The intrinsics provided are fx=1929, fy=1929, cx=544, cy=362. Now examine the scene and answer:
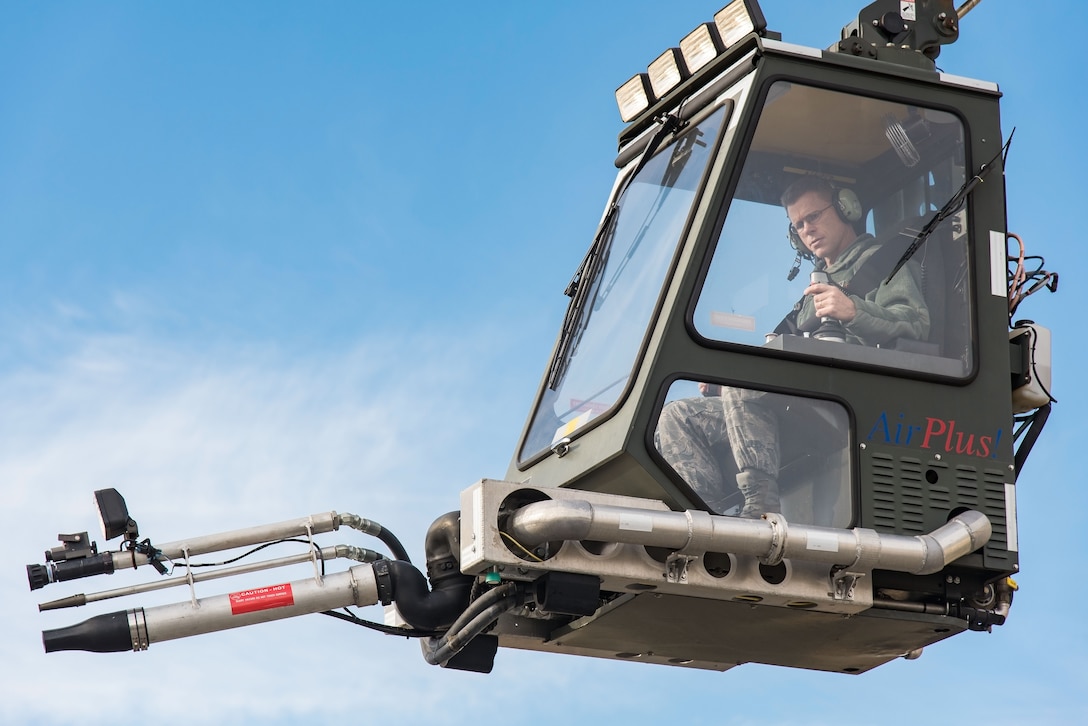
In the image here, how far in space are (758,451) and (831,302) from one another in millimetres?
826

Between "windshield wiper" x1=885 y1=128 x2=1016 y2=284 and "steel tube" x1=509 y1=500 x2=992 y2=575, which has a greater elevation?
"windshield wiper" x1=885 y1=128 x2=1016 y2=284

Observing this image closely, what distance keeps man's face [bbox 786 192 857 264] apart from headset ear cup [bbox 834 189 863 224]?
4 centimetres

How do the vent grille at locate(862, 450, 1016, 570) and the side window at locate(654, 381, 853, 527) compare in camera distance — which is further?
the vent grille at locate(862, 450, 1016, 570)

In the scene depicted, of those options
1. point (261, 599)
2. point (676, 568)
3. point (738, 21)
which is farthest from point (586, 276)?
point (261, 599)

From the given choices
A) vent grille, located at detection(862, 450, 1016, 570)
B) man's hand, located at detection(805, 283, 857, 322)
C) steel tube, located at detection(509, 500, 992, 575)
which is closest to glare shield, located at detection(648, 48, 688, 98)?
man's hand, located at detection(805, 283, 857, 322)

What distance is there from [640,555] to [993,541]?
5.63 feet

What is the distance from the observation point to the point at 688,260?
861cm

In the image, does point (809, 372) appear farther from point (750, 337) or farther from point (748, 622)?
point (748, 622)

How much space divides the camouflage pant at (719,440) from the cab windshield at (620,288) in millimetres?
345

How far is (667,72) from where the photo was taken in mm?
9688

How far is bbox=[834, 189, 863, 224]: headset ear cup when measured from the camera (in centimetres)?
913

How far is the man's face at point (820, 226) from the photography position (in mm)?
8992

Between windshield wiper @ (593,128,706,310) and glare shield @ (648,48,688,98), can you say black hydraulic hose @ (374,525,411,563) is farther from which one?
glare shield @ (648,48,688,98)

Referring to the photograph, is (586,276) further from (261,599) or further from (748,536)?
(261,599)
